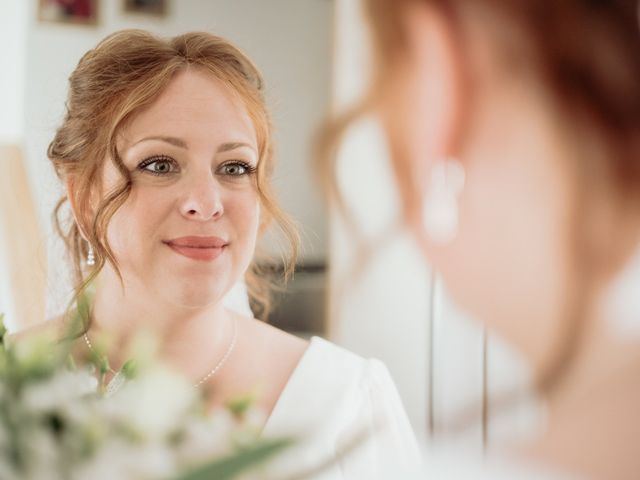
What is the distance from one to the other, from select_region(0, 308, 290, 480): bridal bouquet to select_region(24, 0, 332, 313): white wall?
433 millimetres

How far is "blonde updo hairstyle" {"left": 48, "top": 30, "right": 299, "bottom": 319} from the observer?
1.02m

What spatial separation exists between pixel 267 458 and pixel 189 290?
1.71 feet

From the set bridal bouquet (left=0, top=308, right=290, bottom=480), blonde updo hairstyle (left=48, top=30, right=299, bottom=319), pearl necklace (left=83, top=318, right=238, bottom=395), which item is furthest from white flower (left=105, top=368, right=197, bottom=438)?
blonde updo hairstyle (left=48, top=30, right=299, bottom=319)

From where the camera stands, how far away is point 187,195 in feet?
3.34

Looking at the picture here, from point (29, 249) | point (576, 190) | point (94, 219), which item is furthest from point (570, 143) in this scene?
point (29, 249)

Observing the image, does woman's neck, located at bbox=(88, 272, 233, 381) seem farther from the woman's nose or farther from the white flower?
the white flower

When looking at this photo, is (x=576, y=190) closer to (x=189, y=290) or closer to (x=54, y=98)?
(x=189, y=290)

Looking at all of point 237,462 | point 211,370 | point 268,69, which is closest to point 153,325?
point 211,370

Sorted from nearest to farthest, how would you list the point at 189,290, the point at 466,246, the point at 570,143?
the point at 570,143
the point at 466,246
the point at 189,290

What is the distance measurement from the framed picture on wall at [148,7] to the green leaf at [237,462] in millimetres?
710

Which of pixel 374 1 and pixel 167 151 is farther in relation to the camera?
pixel 167 151

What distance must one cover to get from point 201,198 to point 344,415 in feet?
1.21

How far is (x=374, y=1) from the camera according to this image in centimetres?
89

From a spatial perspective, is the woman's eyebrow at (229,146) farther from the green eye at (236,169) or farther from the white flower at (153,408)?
the white flower at (153,408)
